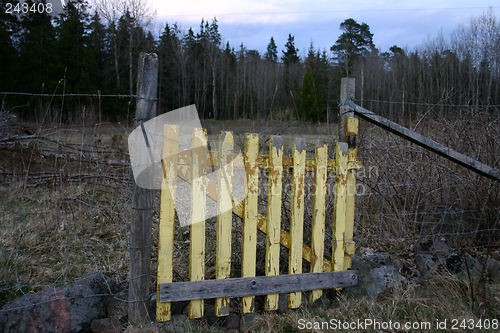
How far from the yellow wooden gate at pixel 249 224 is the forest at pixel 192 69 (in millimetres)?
10626

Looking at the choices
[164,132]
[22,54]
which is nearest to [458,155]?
[164,132]

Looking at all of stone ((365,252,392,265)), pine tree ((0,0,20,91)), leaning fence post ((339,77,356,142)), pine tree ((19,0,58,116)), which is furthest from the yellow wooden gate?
pine tree ((0,0,20,91))

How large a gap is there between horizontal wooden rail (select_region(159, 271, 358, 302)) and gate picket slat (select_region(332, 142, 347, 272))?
5.4 inches

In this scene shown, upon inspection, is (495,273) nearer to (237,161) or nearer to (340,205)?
(340,205)

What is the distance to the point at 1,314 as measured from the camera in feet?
7.76

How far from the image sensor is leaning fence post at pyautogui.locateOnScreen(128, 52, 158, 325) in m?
2.35

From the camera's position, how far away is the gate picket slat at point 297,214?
2.74 metres

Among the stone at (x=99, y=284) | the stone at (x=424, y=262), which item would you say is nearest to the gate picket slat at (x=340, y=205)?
the stone at (x=424, y=262)

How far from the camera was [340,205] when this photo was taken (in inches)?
116

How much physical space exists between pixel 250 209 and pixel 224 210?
0.23 m

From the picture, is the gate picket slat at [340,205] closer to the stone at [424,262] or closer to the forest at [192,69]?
the stone at [424,262]

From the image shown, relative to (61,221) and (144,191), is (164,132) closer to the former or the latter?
(144,191)

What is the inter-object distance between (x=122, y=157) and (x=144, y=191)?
19.6 feet

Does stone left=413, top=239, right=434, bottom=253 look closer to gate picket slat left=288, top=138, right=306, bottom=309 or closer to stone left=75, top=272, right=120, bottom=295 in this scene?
gate picket slat left=288, top=138, right=306, bottom=309
